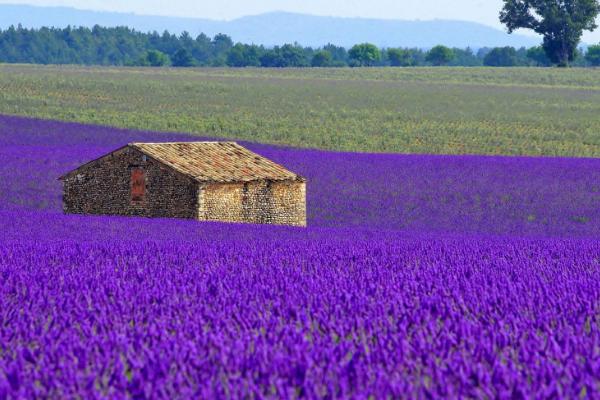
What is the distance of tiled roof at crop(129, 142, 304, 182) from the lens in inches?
1016

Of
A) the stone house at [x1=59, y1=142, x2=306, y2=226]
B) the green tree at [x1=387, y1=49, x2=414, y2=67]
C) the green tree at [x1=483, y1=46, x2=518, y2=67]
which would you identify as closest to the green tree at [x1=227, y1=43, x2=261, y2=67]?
the green tree at [x1=387, y1=49, x2=414, y2=67]

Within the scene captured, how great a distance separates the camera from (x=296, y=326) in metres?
7.62

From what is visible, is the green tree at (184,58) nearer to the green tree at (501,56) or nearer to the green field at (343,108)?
the green tree at (501,56)

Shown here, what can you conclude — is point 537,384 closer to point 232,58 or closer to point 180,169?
point 180,169

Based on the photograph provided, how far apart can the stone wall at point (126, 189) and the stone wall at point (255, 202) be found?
436 millimetres

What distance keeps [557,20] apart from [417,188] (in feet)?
240

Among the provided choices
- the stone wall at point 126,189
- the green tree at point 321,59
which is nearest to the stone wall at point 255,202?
the stone wall at point 126,189

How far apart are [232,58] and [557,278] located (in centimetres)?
12766

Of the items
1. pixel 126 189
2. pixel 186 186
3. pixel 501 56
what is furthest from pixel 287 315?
pixel 501 56

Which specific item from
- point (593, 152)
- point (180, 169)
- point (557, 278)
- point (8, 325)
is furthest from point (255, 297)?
point (593, 152)

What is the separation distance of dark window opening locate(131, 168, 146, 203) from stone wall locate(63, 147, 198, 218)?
2.4 inches

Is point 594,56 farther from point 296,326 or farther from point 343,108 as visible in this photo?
point 296,326

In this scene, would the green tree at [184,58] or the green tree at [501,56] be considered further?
the green tree at [501,56]

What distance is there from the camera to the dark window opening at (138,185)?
26.1 m
